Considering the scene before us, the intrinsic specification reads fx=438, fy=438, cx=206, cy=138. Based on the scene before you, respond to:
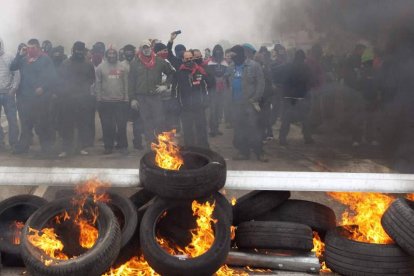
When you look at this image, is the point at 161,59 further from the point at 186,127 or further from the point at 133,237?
the point at 133,237

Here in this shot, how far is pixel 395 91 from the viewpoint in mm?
8031

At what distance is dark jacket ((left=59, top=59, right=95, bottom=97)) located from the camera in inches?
302

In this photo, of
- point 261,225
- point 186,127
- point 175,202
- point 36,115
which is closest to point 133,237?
point 175,202

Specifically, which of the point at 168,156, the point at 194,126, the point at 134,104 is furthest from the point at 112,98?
the point at 168,156

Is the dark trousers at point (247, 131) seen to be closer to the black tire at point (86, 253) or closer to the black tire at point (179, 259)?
the black tire at point (179, 259)

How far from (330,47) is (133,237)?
19.7 feet

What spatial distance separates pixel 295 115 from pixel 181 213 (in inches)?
204

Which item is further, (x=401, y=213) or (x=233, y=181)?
(x=233, y=181)

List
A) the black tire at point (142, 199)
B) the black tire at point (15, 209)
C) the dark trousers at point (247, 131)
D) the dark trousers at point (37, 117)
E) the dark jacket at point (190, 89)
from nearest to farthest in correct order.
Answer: the black tire at point (15, 209)
the black tire at point (142, 199)
the dark jacket at point (190, 89)
the dark trousers at point (247, 131)
the dark trousers at point (37, 117)

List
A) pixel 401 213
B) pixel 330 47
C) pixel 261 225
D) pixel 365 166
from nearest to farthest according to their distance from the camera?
1. pixel 401 213
2. pixel 261 225
3. pixel 365 166
4. pixel 330 47

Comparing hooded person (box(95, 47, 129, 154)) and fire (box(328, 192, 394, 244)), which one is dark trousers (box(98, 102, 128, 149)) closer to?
hooded person (box(95, 47, 129, 154))

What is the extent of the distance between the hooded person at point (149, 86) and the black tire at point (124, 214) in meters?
3.86

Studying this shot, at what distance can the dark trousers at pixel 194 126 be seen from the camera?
750 cm

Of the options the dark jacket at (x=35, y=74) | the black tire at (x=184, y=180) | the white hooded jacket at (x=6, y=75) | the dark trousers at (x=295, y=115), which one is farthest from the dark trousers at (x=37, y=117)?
the black tire at (x=184, y=180)
